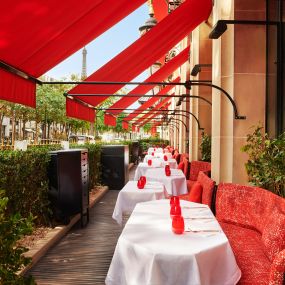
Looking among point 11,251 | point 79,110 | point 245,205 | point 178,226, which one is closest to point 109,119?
point 79,110

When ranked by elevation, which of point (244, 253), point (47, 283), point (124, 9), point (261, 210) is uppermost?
point (124, 9)

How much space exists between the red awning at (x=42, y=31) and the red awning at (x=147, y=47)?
0.83 m

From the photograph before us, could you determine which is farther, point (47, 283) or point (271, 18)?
point (271, 18)

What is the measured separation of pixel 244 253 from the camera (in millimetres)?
3072

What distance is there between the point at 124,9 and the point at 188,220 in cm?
347

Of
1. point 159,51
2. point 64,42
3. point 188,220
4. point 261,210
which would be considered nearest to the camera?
point 188,220

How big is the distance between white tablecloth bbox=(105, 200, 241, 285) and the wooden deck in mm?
1171

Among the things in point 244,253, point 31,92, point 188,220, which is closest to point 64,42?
point 31,92

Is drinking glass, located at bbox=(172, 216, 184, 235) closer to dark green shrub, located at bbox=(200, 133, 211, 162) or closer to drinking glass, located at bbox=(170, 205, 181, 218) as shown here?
drinking glass, located at bbox=(170, 205, 181, 218)

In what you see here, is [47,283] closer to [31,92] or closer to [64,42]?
[31,92]

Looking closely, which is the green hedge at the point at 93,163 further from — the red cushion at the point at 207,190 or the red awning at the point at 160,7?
the red awning at the point at 160,7

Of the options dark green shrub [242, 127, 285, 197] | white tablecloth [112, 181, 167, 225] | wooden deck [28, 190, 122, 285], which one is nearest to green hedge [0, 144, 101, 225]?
wooden deck [28, 190, 122, 285]

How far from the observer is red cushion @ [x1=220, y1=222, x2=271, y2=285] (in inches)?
103

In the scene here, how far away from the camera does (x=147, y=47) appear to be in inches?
265
